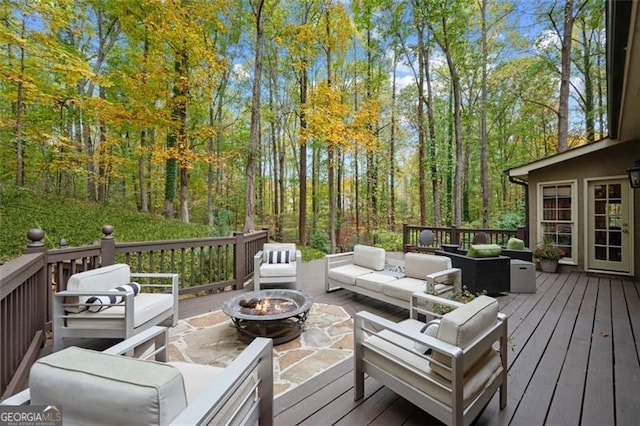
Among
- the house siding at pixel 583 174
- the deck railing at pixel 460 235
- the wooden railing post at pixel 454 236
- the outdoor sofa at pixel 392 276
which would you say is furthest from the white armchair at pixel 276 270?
the house siding at pixel 583 174

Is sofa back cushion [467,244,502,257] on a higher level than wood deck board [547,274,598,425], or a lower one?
higher

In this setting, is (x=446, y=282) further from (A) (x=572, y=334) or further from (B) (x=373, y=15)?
(B) (x=373, y=15)

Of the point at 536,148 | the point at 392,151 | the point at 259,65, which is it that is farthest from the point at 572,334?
the point at 536,148

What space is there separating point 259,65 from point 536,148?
45.1 ft

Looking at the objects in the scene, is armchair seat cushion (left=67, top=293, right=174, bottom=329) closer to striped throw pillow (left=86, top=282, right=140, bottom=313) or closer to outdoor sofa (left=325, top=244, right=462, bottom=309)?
striped throw pillow (left=86, top=282, right=140, bottom=313)

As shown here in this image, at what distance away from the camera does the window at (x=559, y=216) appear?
20.0ft

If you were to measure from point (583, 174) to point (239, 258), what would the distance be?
23.9 feet

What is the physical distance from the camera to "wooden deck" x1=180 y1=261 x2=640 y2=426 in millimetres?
1900

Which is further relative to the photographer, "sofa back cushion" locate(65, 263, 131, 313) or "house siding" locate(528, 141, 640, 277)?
"house siding" locate(528, 141, 640, 277)

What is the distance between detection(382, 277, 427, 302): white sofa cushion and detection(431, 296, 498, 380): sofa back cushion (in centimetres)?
165

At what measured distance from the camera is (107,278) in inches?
114

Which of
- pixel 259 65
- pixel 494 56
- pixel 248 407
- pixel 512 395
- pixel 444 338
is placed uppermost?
pixel 494 56

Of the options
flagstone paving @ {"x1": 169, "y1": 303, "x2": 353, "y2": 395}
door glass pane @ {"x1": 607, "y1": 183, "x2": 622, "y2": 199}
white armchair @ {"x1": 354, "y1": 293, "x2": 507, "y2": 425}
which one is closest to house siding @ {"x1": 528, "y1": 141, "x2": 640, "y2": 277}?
door glass pane @ {"x1": 607, "y1": 183, "x2": 622, "y2": 199}

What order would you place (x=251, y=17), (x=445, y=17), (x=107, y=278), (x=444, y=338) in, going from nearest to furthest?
(x=444, y=338), (x=107, y=278), (x=445, y=17), (x=251, y=17)
